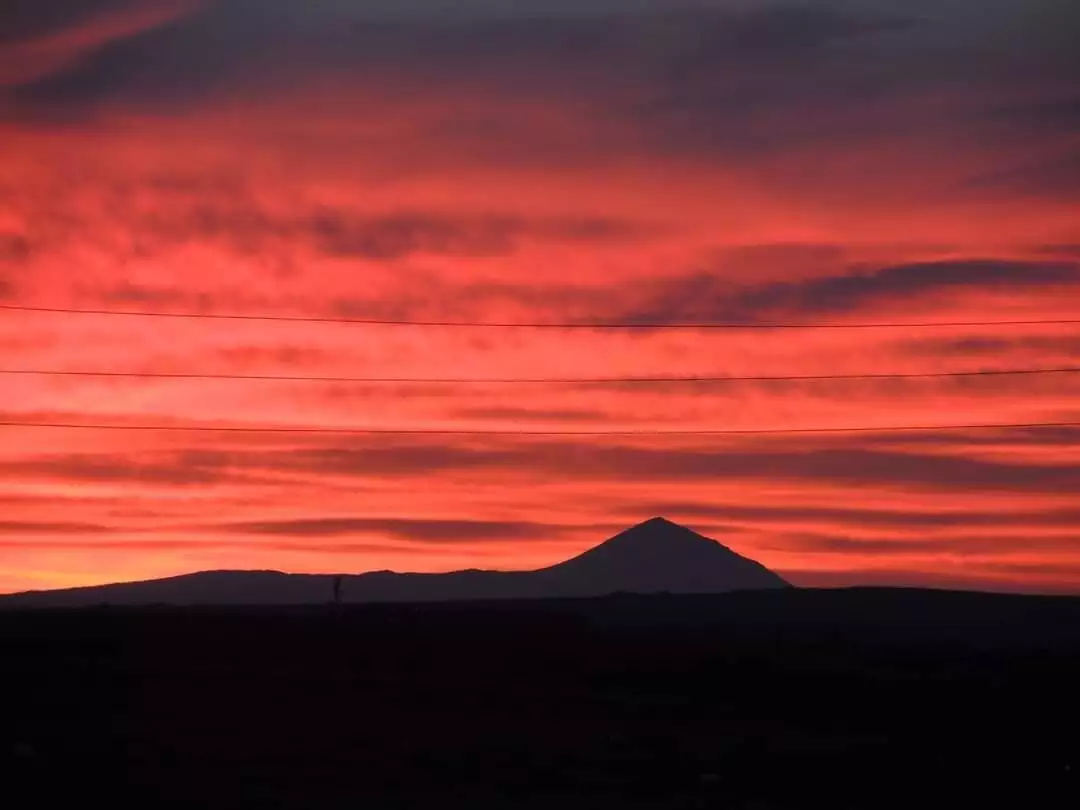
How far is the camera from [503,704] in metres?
52.4

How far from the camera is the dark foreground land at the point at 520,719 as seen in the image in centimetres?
3622

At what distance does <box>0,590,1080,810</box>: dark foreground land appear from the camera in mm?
36219

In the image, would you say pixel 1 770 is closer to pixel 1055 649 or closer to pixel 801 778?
pixel 801 778

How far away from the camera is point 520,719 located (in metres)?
48.7

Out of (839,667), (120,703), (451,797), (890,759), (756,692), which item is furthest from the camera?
(839,667)

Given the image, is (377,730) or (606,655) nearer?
(377,730)

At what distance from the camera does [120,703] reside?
48375mm

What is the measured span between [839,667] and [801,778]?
3400cm

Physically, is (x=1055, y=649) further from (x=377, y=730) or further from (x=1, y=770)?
(x=1, y=770)

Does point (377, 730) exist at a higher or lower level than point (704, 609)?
lower

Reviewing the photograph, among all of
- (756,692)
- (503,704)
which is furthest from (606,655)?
(503,704)

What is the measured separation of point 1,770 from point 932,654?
54216 mm

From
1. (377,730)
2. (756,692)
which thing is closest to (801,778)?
(377,730)

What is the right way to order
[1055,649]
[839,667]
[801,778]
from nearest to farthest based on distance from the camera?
[801,778] < [839,667] < [1055,649]
